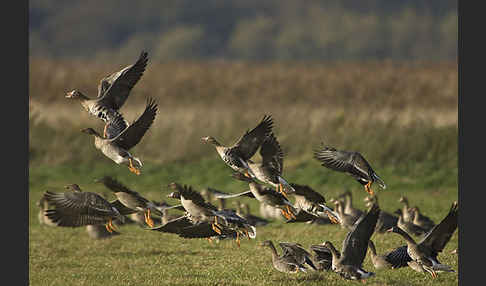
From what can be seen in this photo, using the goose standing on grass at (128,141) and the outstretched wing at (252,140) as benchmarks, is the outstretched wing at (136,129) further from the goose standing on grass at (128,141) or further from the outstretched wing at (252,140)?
the outstretched wing at (252,140)

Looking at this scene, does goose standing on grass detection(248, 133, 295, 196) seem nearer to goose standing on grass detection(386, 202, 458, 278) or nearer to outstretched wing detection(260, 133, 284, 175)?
outstretched wing detection(260, 133, 284, 175)

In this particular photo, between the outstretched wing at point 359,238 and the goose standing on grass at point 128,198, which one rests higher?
the goose standing on grass at point 128,198

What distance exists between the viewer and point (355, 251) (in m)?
9.27

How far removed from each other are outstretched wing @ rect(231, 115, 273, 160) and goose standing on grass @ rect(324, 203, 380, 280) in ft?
5.37

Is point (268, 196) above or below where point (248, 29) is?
below

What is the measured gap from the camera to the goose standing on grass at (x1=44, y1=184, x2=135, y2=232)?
377 inches

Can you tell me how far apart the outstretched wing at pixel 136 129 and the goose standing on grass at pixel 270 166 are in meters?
1.33

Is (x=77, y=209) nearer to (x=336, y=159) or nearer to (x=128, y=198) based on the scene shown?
(x=128, y=198)

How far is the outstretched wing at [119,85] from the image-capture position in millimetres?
10961

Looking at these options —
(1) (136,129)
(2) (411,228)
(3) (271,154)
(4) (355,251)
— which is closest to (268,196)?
(3) (271,154)

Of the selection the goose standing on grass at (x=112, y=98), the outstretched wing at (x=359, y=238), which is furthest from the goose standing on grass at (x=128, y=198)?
the outstretched wing at (x=359, y=238)

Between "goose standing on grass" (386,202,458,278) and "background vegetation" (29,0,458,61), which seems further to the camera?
"background vegetation" (29,0,458,61)

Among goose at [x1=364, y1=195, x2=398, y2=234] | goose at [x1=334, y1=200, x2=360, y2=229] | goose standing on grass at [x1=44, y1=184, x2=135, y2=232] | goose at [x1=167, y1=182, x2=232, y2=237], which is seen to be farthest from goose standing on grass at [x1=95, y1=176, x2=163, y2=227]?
goose at [x1=364, y1=195, x2=398, y2=234]

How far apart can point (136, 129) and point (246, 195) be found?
156 centimetres
